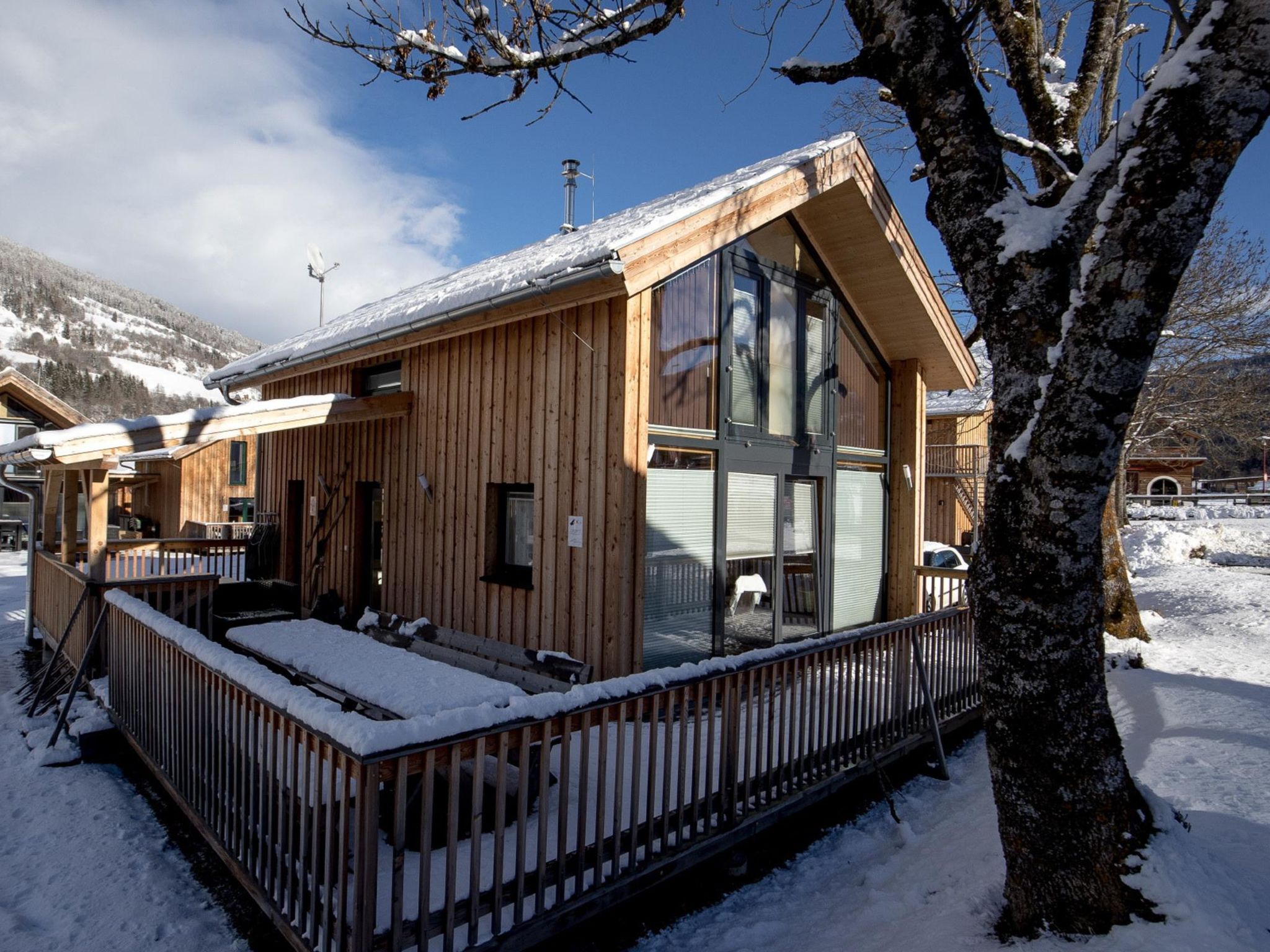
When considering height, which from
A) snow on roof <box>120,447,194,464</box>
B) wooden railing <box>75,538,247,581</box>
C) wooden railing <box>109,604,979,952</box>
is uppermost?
snow on roof <box>120,447,194,464</box>

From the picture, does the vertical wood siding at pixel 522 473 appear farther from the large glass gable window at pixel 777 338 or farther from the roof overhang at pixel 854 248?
the large glass gable window at pixel 777 338

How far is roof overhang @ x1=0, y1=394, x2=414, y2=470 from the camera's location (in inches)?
234

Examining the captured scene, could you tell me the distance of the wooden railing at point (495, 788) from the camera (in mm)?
2637

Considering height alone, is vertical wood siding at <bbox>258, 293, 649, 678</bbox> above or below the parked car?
above

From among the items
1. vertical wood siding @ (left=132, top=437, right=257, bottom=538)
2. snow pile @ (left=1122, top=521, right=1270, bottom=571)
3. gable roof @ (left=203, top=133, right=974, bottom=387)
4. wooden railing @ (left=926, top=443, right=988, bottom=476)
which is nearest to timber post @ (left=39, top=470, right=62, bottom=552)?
gable roof @ (left=203, top=133, right=974, bottom=387)

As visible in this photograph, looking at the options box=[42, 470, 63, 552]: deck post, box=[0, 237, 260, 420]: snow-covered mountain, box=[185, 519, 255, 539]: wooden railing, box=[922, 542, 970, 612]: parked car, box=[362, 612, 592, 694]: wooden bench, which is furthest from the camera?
box=[0, 237, 260, 420]: snow-covered mountain

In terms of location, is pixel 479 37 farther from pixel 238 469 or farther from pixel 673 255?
pixel 238 469

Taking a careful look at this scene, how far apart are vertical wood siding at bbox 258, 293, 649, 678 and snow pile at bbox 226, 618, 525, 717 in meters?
0.82

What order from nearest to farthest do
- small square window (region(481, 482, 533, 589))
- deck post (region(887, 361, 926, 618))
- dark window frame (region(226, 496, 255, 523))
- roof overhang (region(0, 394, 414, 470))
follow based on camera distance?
Answer: 1. roof overhang (region(0, 394, 414, 470))
2. small square window (region(481, 482, 533, 589))
3. deck post (region(887, 361, 926, 618))
4. dark window frame (region(226, 496, 255, 523))

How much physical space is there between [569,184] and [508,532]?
8514 mm

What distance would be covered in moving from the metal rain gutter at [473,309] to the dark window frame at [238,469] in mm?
16116

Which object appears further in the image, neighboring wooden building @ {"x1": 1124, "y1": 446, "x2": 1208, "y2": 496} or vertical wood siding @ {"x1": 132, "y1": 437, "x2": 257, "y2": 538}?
neighboring wooden building @ {"x1": 1124, "y1": 446, "x2": 1208, "y2": 496}

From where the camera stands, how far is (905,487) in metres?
9.23

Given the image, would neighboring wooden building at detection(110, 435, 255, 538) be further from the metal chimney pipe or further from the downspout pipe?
the metal chimney pipe
